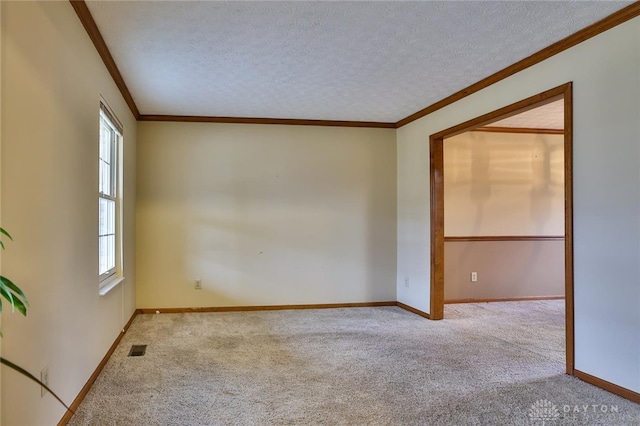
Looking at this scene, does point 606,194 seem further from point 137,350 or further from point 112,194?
point 112,194

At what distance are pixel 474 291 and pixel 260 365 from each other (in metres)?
3.39

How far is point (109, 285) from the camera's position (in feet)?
10.6

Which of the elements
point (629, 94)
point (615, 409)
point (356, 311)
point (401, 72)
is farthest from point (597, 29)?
point (356, 311)

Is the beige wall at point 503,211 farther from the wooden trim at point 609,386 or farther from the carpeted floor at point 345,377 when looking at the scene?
the wooden trim at point 609,386

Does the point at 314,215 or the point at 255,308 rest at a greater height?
the point at 314,215

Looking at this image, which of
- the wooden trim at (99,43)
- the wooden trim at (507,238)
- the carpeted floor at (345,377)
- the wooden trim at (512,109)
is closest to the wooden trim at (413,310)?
the carpeted floor at (345,377)

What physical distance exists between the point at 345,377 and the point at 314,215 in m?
2.50

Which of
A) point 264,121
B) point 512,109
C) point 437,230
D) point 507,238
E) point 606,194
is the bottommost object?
point 507,238

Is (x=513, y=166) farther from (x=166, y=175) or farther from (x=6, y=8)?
(x=6, y=8)

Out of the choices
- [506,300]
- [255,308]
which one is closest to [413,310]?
[506,300]

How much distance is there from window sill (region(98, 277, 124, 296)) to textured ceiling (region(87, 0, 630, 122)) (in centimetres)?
169

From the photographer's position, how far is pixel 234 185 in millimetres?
4828

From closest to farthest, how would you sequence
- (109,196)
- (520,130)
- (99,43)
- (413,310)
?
(99,43) → (109,196) → (413,310) → (520,130)

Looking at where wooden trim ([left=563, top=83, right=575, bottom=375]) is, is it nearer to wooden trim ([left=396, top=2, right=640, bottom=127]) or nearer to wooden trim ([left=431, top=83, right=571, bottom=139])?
wooden trim ([left=431, top=83, right=571, bottom=139])
